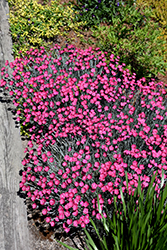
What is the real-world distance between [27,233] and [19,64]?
7.67ft

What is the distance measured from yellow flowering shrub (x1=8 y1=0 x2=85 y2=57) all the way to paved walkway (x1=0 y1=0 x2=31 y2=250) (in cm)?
154

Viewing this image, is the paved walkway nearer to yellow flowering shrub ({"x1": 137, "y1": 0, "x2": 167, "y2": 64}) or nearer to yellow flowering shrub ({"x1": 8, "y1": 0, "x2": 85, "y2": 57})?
yellow flowering shrub ({"x1": 8, "y1": 0, "x2": 85, "y2": 57})

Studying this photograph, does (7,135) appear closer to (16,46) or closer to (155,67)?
(16,46)

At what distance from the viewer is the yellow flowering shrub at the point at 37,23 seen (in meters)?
3.90

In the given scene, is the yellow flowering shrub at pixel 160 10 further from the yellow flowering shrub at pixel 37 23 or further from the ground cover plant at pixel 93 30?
the yellow flowering shrub at pixel 37 23

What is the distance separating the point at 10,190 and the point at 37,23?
10.8 feet

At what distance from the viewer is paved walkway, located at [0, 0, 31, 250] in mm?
1992

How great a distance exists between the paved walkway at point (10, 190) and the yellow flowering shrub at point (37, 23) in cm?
154

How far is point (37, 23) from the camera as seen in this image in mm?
4145

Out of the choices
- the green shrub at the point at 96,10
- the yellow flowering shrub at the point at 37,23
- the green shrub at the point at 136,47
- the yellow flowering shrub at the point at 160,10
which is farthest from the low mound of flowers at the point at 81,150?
the yellow flowering shrub at the point at 160,10

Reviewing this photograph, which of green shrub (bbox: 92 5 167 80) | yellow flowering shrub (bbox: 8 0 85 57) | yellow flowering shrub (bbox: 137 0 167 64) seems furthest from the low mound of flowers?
yellow flowering shrub (bbox: 137 0 167 64)

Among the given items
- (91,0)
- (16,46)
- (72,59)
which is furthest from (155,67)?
(16,46)

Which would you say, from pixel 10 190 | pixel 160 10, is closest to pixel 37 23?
pixel 10 190

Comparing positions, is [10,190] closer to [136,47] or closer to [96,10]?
[136,47]
